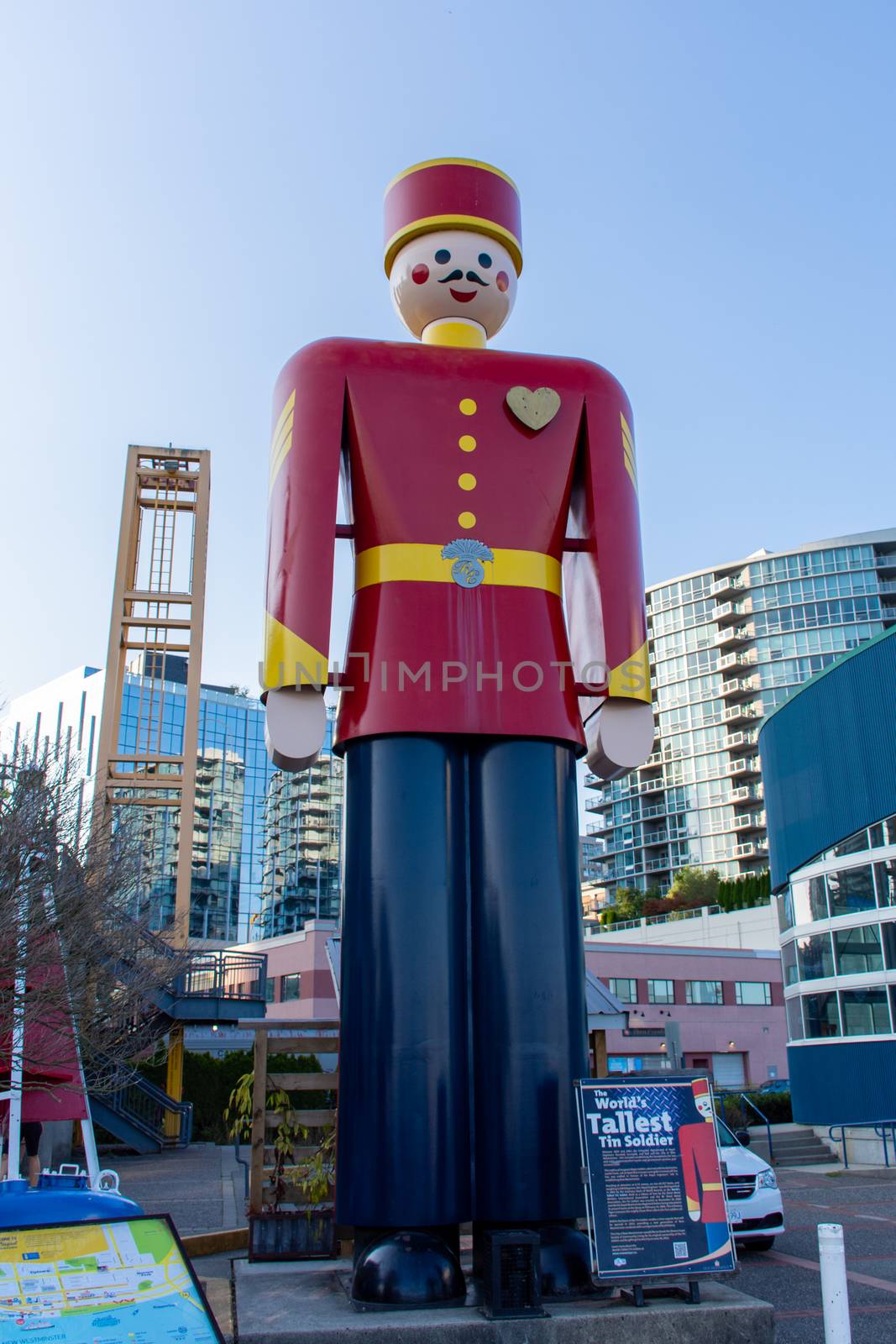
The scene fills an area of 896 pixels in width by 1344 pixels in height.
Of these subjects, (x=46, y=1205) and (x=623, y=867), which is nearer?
(x=46, y=1205)

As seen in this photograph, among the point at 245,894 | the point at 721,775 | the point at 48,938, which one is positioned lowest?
the point at 48,938

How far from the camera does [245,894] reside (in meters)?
82.4

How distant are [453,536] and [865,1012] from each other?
518 inches

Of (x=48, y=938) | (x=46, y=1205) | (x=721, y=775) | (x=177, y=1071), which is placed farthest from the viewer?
(x=721, y=775)

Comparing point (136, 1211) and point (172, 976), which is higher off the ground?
point (172, 976)

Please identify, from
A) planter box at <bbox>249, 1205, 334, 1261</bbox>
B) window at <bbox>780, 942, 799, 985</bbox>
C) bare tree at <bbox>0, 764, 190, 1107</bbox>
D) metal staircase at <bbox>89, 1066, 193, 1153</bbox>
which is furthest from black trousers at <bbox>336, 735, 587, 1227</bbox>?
metal staircase at <bbox>89, 1066, 193, 1153</bbox>

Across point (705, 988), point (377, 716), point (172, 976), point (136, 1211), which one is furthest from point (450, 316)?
point (705, 988)

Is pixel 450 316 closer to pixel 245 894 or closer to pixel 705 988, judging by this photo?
pixel 705 988

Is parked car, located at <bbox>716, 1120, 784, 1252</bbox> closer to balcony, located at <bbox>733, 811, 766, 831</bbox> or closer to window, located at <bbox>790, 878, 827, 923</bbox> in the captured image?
window, located at <bbox>790, 878, 827, 923</bbox>

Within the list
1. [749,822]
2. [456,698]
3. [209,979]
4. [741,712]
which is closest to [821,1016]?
[209,979]

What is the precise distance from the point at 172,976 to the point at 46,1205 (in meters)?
16.4

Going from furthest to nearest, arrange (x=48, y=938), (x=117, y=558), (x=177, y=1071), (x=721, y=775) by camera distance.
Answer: (x=721, y=775), (x=117, y=558), (x=177, y=1071), (x=48, y=938)

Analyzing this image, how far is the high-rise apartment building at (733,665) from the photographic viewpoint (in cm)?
7012

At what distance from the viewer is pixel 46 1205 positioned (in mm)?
4469
